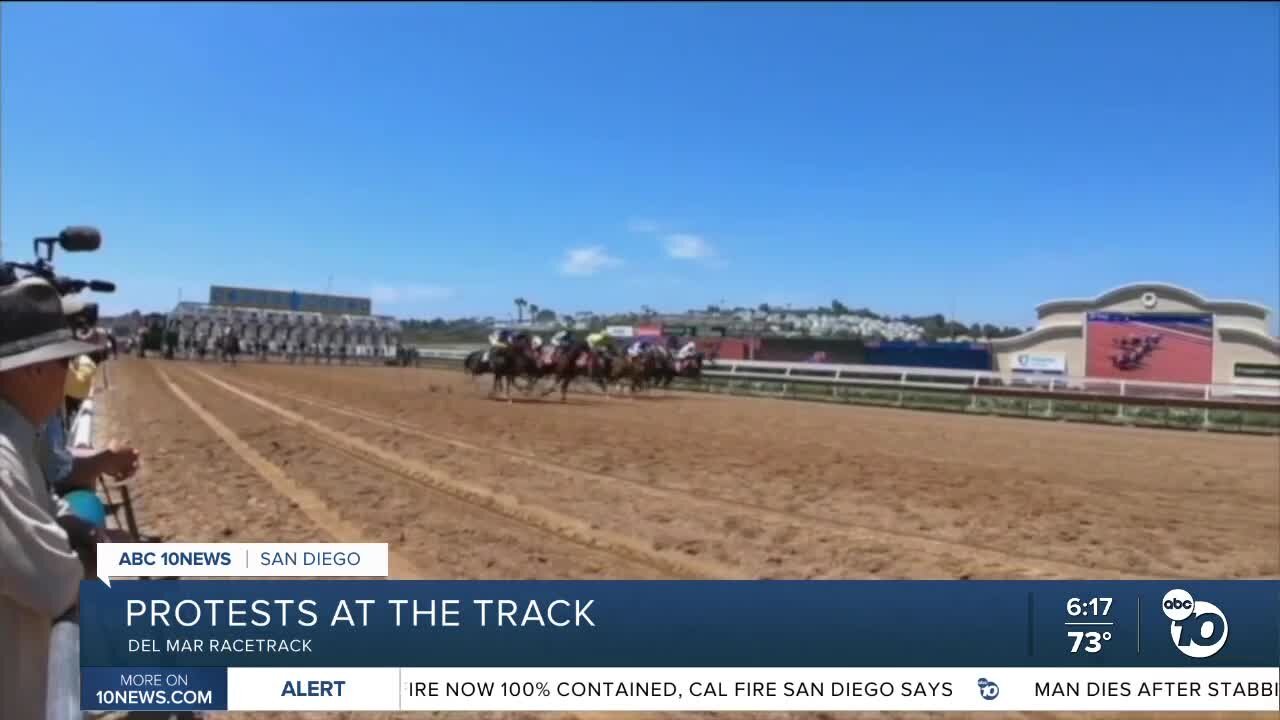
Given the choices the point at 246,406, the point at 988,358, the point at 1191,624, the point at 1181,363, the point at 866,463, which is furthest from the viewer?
the point at 988,358

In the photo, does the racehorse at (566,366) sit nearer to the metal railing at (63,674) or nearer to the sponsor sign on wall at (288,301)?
the metal railing at (63,674)

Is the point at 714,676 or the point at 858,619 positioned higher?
the point at 858,619

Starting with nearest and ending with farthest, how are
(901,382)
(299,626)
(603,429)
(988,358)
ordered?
(299,626), (603,429), (901,382), (988,358)

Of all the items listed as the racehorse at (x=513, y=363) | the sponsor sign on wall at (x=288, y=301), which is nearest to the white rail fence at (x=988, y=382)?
the racehorse at (x=513, y=363)

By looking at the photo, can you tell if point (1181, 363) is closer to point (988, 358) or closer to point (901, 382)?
point (988, 358)

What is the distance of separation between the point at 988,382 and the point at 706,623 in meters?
24.1

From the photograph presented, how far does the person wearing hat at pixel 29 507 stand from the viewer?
5.35 ft

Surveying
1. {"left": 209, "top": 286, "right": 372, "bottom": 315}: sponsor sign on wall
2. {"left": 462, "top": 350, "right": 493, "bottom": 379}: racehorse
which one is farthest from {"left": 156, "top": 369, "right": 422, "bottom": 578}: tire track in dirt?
{"left": 209, "top": 286, "right": 372, "bottom": 315}: sponsor sign on wall

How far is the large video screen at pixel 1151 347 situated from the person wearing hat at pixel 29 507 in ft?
125

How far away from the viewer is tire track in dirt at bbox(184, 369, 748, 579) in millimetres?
6371

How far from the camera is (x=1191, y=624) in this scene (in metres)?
3.18

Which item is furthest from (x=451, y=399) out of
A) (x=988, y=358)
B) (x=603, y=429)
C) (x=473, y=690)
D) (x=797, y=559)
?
(x=988, y=358)

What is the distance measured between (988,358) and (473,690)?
138ft

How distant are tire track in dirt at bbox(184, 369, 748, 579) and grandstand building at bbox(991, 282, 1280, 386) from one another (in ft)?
92.0
